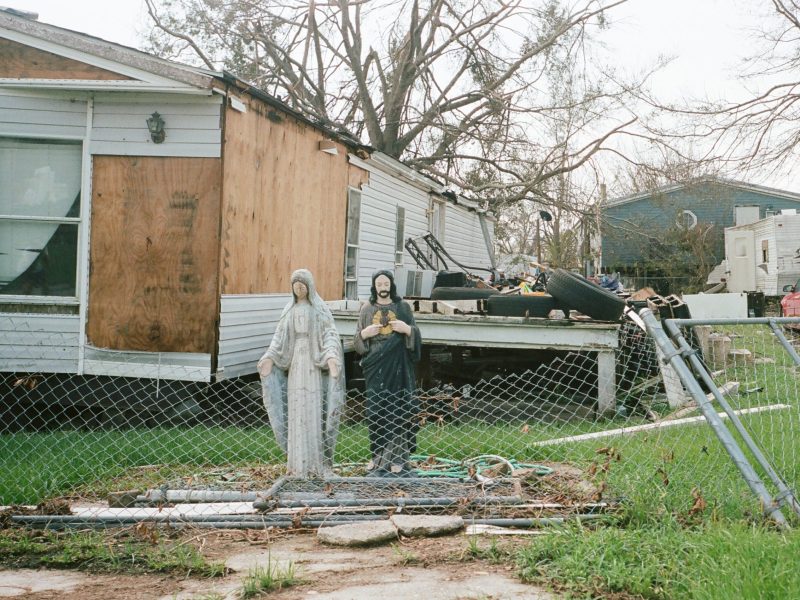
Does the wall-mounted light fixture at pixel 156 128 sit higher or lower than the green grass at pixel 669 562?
higher

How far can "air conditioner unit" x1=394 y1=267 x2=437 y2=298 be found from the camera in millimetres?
15211

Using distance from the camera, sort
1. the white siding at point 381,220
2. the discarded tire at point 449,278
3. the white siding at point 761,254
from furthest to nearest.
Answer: the white siding at point 761,254
the discarded tire at point 449,278
the white siding at point 381,220

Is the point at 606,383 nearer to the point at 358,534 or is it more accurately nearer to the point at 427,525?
the point at 427,525

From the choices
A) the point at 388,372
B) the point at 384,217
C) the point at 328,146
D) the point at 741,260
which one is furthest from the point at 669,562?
the point at 741,260

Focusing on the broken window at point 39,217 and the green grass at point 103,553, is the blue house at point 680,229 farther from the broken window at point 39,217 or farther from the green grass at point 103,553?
the green grass at point 103,553

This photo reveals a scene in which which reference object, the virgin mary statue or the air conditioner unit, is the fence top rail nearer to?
the virgin mary statue

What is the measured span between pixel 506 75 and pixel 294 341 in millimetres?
19184

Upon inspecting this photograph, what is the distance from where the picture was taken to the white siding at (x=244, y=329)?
8.59m

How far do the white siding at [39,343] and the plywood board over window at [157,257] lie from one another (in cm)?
27

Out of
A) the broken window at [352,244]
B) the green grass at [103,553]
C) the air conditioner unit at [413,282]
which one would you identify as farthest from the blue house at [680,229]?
the green grass at [103,553]

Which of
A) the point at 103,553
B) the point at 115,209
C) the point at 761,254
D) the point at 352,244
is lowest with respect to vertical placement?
the point at 103,553

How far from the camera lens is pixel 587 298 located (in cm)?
1001

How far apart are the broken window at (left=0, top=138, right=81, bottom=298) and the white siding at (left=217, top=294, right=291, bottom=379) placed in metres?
1.63

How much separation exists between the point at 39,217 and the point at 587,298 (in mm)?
6482
